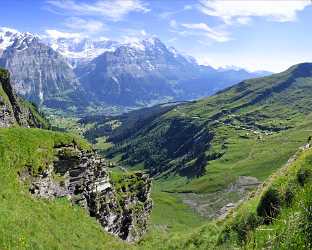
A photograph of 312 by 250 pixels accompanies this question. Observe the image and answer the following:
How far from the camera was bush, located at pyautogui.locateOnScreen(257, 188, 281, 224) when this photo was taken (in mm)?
27056

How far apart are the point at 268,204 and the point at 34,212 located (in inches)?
1534

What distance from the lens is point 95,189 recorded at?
99062mm

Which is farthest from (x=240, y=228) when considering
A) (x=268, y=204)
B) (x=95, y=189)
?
(x=95, y=189)

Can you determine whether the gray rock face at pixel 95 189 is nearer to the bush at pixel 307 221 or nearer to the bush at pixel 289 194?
the bush at pixel 289 194

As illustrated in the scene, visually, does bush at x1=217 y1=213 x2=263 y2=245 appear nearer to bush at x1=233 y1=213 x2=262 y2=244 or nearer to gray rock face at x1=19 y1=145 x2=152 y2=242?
bush at x1=233 y1=213 x2=262 y2=244

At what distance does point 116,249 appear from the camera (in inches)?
2685

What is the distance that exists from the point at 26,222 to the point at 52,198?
82.9 feet

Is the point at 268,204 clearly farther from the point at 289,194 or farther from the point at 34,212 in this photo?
the point at 34,212

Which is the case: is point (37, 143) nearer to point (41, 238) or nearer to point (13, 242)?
point (41, 238)

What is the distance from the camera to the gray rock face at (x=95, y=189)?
7869 cm

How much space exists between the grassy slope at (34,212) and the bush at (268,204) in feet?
75.0

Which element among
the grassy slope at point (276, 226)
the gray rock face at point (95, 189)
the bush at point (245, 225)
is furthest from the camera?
the gray rock face at point (95, 189)

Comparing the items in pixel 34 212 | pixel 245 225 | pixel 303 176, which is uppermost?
pixel 303 176

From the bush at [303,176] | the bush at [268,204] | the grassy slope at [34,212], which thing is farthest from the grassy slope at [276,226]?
the grassy slope at [34,212]
